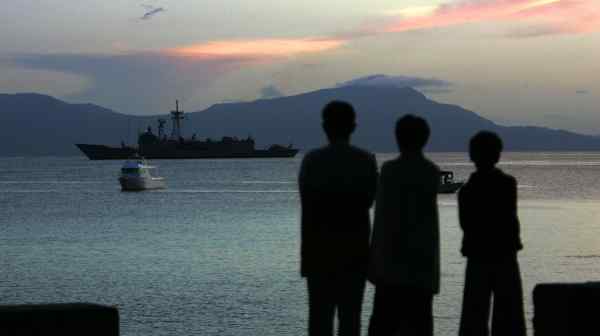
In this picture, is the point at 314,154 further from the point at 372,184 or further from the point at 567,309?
the point at 567,309

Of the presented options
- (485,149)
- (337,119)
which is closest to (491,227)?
(485,149)

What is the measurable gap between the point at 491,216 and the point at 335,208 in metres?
1.13

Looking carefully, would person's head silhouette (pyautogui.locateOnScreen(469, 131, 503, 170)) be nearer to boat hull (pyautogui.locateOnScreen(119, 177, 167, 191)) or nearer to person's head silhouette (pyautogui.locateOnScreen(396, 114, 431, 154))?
person's head silhouette (pyautogui.locateOnScreen(396, 114, 431, 154))

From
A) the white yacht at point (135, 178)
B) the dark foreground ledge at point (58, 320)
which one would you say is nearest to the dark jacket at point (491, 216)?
the dark foreground ledge at point (58, 320)

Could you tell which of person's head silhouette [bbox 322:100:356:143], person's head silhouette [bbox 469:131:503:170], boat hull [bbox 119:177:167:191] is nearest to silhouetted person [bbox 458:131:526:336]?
person's head silhouette [bbox 469:131:503:170]

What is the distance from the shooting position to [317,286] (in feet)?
20.2

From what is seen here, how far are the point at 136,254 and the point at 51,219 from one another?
28.6 m

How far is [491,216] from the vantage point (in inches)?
262

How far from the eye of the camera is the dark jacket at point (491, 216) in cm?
664

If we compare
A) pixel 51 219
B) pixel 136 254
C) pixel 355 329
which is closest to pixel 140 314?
pixel 136 254

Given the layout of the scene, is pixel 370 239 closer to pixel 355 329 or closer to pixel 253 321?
pixel 355 329

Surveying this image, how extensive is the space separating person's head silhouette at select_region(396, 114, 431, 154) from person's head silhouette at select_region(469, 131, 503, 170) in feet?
1.94

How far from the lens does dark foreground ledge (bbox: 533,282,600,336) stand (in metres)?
6.71

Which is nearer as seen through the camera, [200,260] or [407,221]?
[407,221]
